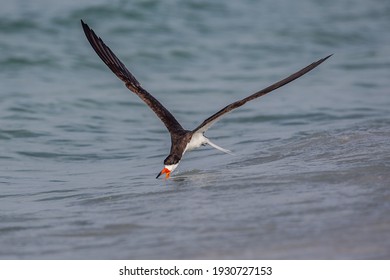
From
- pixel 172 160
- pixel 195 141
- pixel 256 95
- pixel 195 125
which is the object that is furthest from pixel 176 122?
pixel 195 125

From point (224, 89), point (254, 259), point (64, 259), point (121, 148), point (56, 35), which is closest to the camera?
point (254, 259)

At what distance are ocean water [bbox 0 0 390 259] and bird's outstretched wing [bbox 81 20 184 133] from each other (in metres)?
0.50

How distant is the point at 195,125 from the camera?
10883 mm

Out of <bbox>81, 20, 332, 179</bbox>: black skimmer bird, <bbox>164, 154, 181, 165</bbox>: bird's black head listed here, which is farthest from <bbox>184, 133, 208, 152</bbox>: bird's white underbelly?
<bbox>164, 154, 181, 165</bbox>: bird's black head

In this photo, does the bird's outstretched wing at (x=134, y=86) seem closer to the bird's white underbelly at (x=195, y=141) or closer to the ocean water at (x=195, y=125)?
the bird's white underbelly at (x=195, y=141)

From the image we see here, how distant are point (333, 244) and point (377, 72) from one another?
32.8 feet

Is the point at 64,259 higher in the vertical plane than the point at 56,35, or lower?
lower

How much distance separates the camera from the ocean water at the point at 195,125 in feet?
16.8

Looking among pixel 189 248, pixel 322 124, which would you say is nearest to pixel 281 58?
pixel 322 124

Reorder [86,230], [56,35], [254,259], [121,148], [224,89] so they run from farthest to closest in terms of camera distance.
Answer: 1. [56,35]
2. [224,89]
3. [121,148]
4. [86,230]
5. [254,259]

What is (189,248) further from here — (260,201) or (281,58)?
(281,58)

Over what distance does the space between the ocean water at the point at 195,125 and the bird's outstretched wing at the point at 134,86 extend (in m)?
0.50

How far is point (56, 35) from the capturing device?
1633 centimetres

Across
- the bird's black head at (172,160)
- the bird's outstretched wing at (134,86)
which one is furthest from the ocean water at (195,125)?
the bird's outstretched wing at (134,86)
